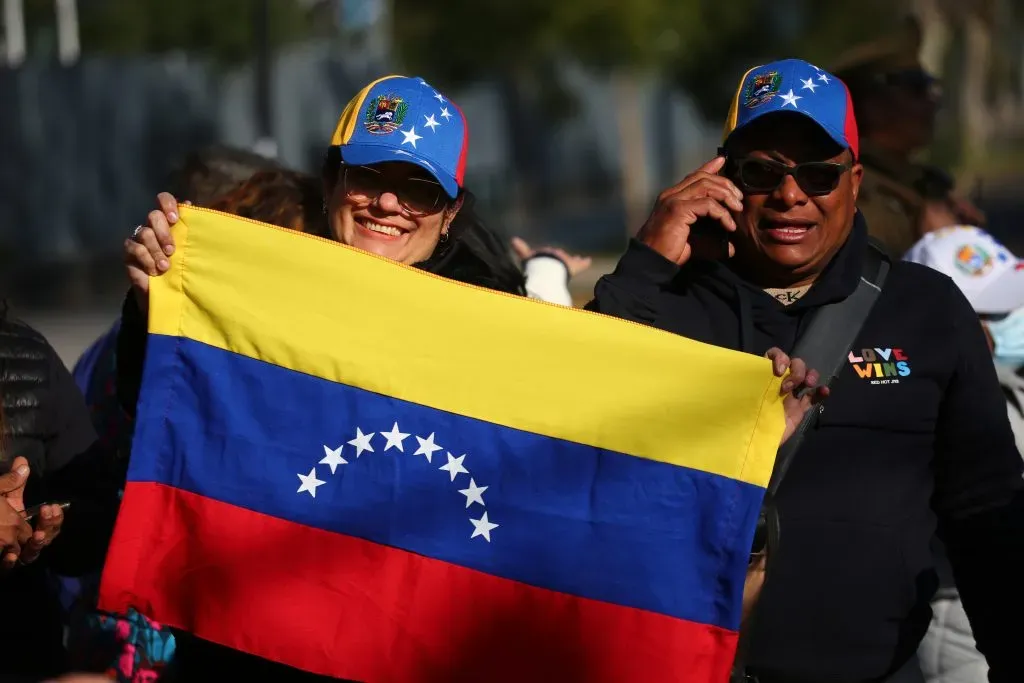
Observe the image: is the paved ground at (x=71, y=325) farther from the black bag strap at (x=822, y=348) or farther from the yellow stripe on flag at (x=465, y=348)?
the black bag strap at (x=822, y=348)

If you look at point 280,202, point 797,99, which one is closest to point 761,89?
point 797,99

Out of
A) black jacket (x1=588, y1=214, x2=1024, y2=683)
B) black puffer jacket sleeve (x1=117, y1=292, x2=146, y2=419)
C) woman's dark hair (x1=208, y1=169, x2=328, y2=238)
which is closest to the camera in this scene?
black jacket (x1=588, y1=214, x2=1024, y2=683)

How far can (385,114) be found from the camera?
3865 mm

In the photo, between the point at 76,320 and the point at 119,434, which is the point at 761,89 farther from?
the point at 76,320

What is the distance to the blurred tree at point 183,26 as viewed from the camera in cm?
3916

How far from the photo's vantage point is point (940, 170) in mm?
6594

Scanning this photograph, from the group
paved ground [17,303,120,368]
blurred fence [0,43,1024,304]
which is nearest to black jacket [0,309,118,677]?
paved ground [17,303,120,368]

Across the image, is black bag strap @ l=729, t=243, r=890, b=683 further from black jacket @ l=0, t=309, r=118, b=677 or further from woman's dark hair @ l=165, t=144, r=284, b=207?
woman's dark hair @ l=165, t=144, r=284, b=207

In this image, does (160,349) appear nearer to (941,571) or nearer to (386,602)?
(386,602)

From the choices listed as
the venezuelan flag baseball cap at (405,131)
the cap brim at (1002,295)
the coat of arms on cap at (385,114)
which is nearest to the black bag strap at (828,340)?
the venezuelan flag baseball cap at (405,131)

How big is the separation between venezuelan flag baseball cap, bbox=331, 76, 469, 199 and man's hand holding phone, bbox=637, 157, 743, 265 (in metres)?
0.46

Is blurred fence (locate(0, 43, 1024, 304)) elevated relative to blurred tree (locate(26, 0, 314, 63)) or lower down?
lower down

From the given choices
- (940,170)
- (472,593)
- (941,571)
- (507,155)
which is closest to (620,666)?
(472,593)

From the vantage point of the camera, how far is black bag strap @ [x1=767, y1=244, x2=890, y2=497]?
360cm
